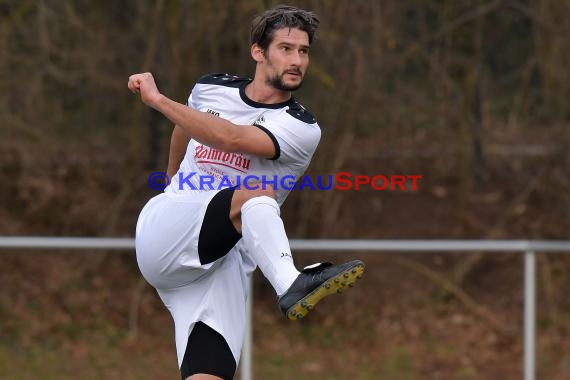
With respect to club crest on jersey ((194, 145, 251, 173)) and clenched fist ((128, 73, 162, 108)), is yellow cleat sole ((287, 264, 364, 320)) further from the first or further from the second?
clenched fist ((128, 73, 162, 108))

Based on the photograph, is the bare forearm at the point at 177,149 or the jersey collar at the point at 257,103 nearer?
the jersey collar at the point at 257,103

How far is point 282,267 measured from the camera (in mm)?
4016

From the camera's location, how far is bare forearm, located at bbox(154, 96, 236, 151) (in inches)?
158

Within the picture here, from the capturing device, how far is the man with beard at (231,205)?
13.1 ft

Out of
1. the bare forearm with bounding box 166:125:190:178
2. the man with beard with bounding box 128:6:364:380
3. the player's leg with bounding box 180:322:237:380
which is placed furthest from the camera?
the bare forearm with bounding box 166:125:190:178

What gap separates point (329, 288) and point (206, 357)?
72 cm

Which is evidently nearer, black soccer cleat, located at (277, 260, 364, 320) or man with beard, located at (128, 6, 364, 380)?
black soccer cleat, located at (277, 260, 364, 320)

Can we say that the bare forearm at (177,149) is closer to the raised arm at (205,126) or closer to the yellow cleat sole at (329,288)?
the raised arm at (205,126)

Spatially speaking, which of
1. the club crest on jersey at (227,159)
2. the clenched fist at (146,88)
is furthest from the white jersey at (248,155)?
the clenched fist at (146,88)

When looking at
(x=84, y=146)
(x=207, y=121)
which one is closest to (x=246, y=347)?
(x=207, y=121)

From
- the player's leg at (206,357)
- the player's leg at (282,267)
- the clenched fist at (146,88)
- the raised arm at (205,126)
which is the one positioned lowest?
the player's leg at (206,357)

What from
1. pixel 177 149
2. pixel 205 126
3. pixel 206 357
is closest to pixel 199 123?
pixel 205 126

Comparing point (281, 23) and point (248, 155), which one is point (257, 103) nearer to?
point (248, 155)

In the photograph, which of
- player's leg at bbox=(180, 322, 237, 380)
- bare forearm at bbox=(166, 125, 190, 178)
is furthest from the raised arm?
player's leg at bbox=(180, 322, 237, 380)
